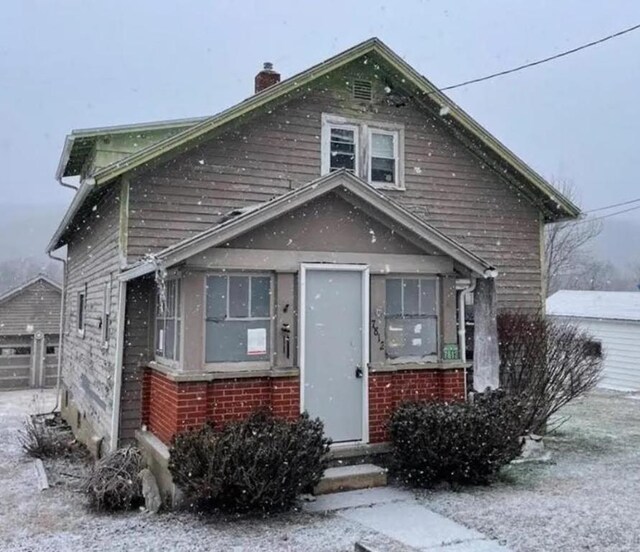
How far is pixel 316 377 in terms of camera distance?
7844 millimetres

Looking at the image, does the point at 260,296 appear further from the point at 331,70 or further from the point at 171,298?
the point at 331,70

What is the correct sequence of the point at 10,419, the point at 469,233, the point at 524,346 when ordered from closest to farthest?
the point at 524,346 < the point at 469,233 < the point at 10,419

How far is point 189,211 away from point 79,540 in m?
4.73

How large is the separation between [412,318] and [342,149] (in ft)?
11.5

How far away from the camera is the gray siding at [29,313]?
87.9 ft

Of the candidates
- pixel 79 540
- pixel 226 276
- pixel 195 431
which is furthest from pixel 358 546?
pixel 226 276

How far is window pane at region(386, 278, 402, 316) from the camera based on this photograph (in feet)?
27.1

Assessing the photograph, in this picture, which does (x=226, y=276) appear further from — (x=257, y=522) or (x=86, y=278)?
(x=86, y=278)

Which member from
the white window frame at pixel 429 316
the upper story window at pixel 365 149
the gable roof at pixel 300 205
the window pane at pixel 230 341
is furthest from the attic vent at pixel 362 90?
the window pane at pixel 230 341

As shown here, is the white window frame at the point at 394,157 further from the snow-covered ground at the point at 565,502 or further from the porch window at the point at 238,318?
the snow-covered ground at the point at 565,502

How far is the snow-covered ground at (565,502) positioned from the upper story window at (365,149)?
16.8 feet

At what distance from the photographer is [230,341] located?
7492 millimetres

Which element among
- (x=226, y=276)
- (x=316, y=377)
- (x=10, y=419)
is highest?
(x=226, y=276)

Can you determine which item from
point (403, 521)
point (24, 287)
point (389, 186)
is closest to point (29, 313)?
point (24, 287)
